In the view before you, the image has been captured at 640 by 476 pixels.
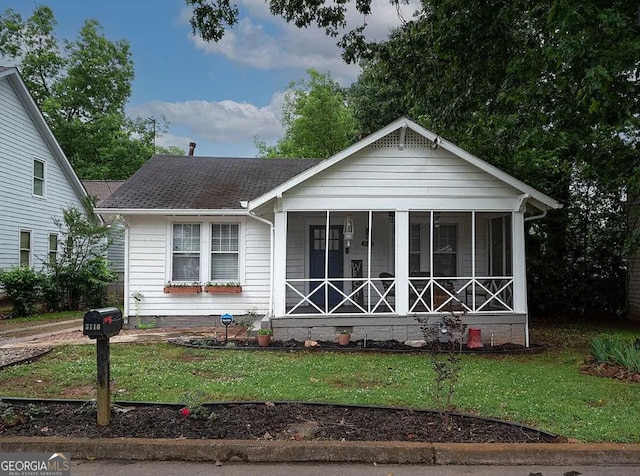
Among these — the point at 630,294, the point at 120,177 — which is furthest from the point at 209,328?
the point at 120,177

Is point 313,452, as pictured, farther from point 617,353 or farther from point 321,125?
point 321,125

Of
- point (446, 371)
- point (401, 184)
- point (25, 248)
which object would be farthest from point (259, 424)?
point (25, 248)

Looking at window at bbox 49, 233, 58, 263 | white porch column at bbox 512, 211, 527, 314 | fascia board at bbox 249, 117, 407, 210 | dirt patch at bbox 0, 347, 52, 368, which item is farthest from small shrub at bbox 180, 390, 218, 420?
window at bbox 49, 233, 58, 263

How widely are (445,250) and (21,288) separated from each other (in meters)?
11.8

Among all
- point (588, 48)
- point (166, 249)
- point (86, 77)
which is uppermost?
point (86, 77)

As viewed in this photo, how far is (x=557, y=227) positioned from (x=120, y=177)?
2839 centimetres

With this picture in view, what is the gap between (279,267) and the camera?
31.6 feet

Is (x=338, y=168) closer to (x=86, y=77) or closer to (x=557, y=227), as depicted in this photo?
(x=557, y=227)

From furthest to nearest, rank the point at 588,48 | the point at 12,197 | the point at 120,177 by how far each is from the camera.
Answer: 1. the point at 120,177
2. the point at 12,197
3. the point at 588,48

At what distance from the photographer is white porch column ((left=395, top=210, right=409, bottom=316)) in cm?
970

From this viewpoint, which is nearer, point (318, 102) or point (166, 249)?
point (166, 249)

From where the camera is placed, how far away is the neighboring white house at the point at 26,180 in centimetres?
1552

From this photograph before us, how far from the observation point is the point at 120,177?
110ft

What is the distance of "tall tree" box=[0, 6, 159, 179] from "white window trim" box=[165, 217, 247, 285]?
Result: 77.3ft
